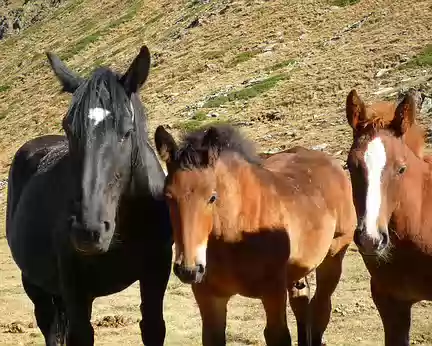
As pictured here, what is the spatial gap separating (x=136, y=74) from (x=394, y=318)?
2.32 metres

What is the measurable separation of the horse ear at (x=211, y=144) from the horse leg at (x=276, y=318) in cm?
103

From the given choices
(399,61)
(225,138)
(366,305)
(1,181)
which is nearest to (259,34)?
(399,61)

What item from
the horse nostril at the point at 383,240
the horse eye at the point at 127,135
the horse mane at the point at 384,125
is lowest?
the horse nostril at the point at 383,240

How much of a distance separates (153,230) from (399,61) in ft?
46.8

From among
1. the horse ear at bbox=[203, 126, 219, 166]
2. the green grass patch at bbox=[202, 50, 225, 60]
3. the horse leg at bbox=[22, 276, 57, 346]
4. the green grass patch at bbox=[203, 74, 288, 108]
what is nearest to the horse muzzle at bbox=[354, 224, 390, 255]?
the horse ear at bbox=[203, 126, 219, 166]

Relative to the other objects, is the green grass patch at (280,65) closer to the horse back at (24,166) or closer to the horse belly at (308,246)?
the horse back at (24,166)

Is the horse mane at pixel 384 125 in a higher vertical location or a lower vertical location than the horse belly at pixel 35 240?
higher

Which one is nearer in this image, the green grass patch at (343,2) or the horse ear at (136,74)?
the horse ear at (136,74)

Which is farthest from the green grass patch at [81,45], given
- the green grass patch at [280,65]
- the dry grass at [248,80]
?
the green grass patch at [280,65]

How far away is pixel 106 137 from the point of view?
4117 mm

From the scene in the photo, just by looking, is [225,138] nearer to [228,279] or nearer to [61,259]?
[228,279]

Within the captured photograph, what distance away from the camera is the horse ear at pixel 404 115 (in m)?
4.25

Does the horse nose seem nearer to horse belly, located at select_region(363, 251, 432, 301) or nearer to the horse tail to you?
horse belly, located at select_region(363, 251, 432, 301)

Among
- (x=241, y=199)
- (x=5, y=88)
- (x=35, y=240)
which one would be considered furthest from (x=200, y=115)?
(x=5, y=88)
